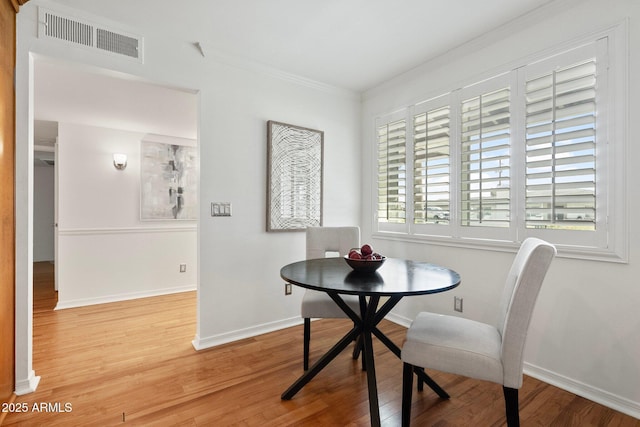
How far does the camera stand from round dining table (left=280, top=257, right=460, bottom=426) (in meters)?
1.51

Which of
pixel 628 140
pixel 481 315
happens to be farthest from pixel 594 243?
pixel 481 315

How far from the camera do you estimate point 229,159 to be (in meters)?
2.73

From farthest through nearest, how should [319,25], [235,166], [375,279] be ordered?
1. [235,166]
2. [319,25]
3. [375,279]

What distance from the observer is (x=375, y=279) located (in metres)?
1.72

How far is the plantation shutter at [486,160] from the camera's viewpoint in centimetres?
226

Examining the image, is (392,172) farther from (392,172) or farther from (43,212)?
(43,212)

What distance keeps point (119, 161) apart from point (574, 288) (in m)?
4.96

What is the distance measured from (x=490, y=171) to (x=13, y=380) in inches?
137

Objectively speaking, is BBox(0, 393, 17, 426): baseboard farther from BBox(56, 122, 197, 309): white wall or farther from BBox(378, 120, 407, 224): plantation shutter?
BBox(378, 120, 407, 224): plantation shutter

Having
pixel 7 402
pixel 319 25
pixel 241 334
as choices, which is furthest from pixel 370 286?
pixel 7 402

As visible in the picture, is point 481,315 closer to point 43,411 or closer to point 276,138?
point 276,138

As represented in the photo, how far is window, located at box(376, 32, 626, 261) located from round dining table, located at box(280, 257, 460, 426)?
76 centimetres

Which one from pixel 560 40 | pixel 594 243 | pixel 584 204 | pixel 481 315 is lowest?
pixel 481 315

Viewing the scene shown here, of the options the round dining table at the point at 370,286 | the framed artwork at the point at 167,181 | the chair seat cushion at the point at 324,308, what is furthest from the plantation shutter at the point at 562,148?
the framed artwork at the point at 167,181
